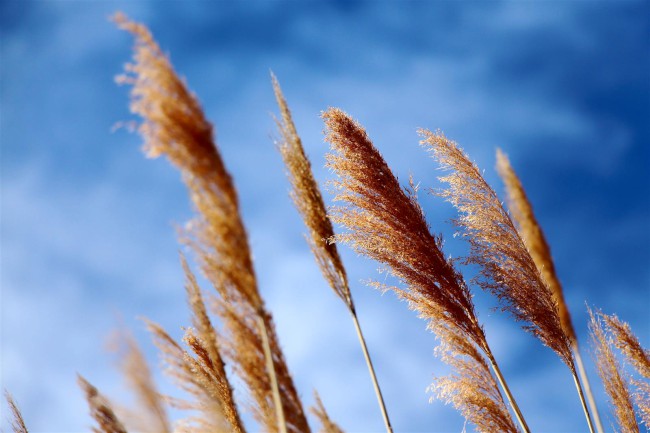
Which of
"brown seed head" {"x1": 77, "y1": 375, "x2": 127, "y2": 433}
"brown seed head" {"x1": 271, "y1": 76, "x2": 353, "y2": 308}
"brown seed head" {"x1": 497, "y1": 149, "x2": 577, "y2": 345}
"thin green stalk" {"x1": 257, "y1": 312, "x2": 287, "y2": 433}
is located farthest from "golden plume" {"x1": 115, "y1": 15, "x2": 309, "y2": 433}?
"brown seed head" {"x1": 497, "y1": 149, "x2": 577, "y2": 345}

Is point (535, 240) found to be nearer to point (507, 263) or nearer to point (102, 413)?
point (507, 263)

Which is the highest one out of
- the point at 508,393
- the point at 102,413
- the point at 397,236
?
the point at 397,236

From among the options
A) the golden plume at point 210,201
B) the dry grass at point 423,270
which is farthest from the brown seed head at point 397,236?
the golden plume at point 210,201

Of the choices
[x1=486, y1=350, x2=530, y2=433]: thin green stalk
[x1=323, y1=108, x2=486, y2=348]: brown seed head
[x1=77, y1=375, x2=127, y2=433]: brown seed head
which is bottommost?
[x1=77, y1=375, x2=127, y2=433]: brown seed head

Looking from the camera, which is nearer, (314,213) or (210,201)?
(210,201)

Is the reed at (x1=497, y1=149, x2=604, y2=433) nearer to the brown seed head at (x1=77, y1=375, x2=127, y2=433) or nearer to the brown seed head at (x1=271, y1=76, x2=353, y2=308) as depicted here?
the brown seed head at (x1=271, y1=76, x2=353, y2=308)

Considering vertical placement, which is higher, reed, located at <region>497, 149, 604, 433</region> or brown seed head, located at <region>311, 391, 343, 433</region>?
reed, located at <region>497, 149, 604, 433</region>

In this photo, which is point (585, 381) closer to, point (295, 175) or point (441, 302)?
point (441, 302)

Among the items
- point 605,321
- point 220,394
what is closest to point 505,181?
point 605,321

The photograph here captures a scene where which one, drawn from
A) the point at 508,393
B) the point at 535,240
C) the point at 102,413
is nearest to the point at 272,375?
the point at 102,413

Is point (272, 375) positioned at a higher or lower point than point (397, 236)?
lower

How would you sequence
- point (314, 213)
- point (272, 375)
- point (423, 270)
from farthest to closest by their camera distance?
point (423, 270) → point (314, 213) → point (272, 375)

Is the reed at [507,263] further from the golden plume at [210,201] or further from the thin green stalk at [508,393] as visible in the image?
the golden plume at [210,201]
